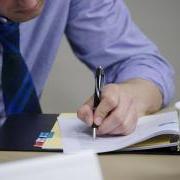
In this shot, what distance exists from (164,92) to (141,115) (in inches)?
6.9

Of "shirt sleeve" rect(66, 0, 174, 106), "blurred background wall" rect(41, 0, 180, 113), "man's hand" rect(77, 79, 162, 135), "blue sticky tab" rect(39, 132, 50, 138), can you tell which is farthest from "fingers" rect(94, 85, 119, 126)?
"blurred background wall" rect(41, 0, 180, 113)

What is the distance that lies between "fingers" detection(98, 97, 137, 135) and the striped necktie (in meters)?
0.41

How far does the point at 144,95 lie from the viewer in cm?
97

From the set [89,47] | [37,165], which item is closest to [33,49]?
[89,47]

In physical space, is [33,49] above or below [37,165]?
below

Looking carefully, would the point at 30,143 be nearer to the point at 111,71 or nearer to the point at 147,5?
the point at 111,71

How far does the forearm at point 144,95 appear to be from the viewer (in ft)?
3.05

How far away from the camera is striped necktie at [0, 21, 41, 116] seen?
111 cm

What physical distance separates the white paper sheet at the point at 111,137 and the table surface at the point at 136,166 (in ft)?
0.09

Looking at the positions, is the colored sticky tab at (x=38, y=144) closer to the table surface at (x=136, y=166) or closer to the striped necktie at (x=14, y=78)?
the table surface at (x=136, y=166)

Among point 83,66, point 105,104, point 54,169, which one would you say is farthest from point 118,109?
point 83,66

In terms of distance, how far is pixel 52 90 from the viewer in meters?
1.88

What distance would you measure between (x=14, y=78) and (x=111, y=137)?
0.47 meters

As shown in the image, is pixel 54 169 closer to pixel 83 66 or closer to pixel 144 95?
pixel 144 95
